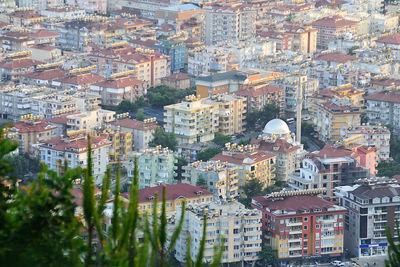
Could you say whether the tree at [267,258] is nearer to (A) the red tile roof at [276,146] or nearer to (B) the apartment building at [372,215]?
(B) the apartment building at [372,215]

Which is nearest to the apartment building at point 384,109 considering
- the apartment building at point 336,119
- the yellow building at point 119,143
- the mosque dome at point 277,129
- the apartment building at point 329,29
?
the apartment building at point 336,119

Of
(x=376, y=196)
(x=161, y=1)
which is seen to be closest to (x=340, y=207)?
(x=376, y=196)

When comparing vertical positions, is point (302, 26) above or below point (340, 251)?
above

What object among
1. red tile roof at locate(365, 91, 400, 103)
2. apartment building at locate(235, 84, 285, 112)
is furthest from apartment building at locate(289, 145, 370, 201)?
apartment building at locate(235, 84, 285, 112)

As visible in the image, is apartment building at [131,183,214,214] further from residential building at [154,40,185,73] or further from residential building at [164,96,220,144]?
residential building at [154,40,185,73]

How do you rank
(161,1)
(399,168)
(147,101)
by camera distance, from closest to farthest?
(399,168), (147,101), (161,1)

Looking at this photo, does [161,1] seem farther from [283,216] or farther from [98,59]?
[283,216]

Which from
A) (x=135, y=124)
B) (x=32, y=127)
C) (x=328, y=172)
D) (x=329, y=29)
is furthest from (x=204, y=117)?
(x=329, y=29)
